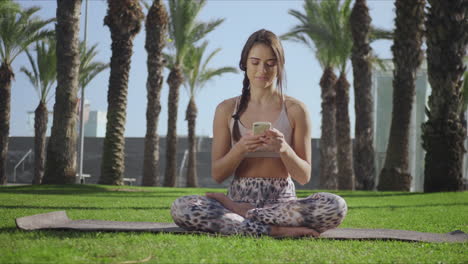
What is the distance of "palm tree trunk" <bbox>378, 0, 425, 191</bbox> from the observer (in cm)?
1825

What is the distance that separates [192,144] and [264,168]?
25673 mm

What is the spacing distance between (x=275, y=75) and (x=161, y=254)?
78.0 inches

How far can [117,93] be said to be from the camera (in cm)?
1878

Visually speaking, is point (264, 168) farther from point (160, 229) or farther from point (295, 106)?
point (160, 229)

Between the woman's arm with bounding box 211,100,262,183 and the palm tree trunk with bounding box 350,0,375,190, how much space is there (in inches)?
676

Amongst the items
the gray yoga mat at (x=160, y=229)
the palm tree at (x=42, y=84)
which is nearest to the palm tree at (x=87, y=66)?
the palm tree at (x=42, y=84)

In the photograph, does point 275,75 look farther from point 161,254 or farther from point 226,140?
point 161,254

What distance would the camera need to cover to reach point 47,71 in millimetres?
30469

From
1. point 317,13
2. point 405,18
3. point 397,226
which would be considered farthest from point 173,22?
point 397,226

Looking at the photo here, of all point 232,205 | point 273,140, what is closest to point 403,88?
point 232,205

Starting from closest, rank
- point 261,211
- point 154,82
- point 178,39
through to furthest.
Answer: point 261,211 < point 154,82 < point 178,39

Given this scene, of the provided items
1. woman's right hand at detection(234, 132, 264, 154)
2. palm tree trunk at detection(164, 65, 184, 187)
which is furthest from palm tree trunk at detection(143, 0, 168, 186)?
Result: woman's right hand at detection(234, 132, 264, 154)

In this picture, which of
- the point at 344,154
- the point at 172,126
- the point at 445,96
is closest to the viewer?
the point at 445,96

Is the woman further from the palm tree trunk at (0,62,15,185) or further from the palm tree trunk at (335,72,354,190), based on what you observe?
the palm tree trunk at (0,62,15,185)
